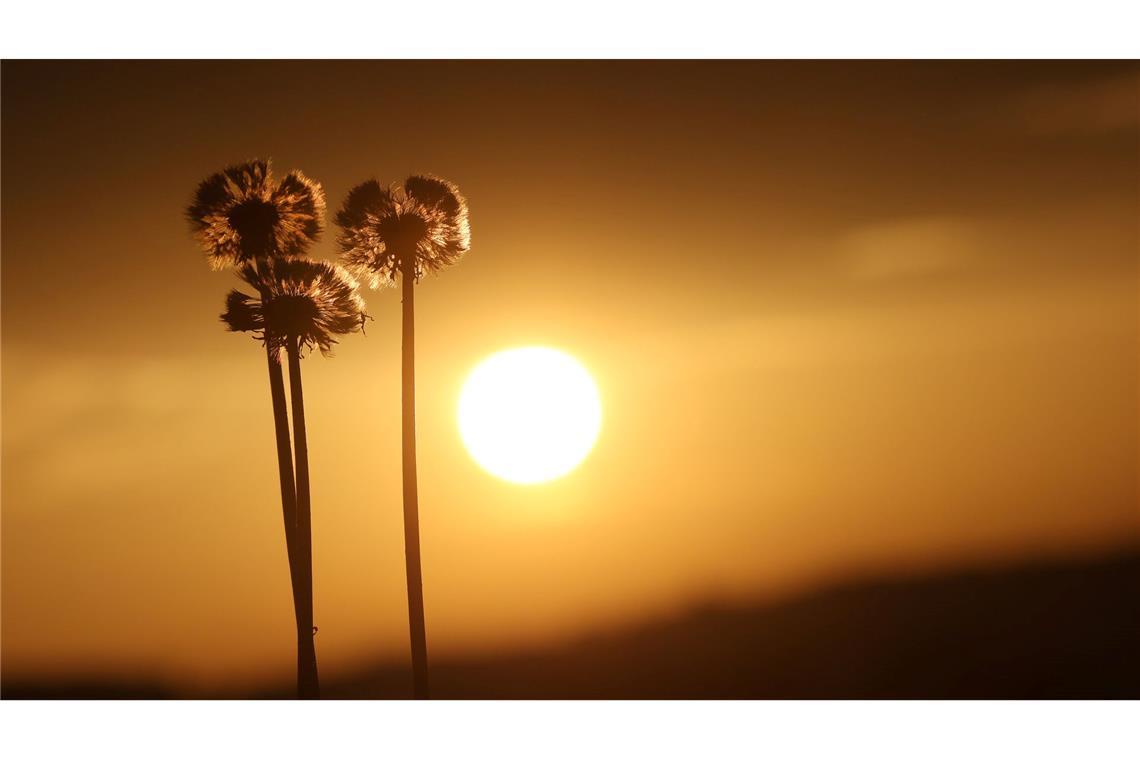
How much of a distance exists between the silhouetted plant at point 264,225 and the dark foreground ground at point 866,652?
12.4ft

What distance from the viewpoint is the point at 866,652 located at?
72.1ft

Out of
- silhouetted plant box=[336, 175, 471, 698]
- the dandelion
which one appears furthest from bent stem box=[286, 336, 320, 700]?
silhouetted plant box=[336, 175, 471, 698]

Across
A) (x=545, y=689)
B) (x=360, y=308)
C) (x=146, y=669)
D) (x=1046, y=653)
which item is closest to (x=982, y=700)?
(x=545, y=689)

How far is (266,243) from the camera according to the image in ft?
54.1

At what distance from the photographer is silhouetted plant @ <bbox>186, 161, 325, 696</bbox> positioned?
1611 cm

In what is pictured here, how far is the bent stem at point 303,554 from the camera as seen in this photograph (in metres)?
15.4

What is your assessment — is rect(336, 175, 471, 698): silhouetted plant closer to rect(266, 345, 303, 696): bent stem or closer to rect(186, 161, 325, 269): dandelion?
rect(186, 161, 325, 269): dandelion

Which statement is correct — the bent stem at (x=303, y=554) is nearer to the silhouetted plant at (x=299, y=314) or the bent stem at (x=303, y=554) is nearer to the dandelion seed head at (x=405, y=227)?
the silhouetted plant at (x=299, y=314)

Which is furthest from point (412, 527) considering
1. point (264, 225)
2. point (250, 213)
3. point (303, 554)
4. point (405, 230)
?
point (250, 213)

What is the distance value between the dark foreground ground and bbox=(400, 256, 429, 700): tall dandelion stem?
403 mm

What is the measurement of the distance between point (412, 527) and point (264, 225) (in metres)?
5.99

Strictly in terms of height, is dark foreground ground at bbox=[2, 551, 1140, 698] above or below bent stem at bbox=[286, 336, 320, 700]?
below
